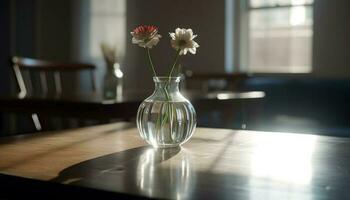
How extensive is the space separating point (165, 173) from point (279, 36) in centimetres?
347

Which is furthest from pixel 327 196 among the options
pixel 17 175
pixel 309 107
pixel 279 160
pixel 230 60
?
pixel 230 60

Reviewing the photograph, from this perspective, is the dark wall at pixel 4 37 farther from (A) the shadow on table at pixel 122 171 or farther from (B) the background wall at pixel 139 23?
(A) the shadow on table at pixel 122 171

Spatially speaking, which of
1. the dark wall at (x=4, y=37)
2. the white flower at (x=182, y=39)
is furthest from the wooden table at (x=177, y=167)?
the dark wall at (x=4, y=37)

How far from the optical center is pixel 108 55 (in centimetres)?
263

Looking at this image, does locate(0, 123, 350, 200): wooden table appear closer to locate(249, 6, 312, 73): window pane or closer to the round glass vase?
the round glass vase

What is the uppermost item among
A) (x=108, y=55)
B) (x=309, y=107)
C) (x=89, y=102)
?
(x=108, y=55)

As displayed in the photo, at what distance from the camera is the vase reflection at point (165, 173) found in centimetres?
88

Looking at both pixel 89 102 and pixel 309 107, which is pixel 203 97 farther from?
pixel 309 107

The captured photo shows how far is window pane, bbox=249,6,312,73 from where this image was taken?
416cm

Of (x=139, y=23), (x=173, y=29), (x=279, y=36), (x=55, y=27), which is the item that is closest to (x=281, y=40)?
(x=279, y=36)

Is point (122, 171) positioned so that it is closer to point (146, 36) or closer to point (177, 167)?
point (177, 167)

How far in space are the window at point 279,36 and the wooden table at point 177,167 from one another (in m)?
2.67

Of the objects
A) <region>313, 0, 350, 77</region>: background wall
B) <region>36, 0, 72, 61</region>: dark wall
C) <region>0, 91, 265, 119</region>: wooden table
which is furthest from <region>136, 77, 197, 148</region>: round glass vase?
<region>36, 0, 72, 61</region>: dark wall

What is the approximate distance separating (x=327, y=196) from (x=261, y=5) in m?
3.71
